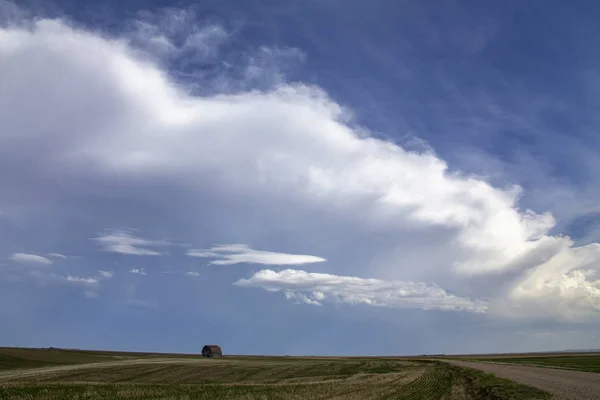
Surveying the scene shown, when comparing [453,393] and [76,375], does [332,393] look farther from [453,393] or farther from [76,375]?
[76,375]

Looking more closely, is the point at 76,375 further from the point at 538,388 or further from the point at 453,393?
the point at 538,388

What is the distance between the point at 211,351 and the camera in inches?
6767

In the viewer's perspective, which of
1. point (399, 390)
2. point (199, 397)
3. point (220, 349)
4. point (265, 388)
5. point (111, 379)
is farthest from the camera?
point (220, 349)

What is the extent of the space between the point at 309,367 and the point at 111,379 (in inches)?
1294

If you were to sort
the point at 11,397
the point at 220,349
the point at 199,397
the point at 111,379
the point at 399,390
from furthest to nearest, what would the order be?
the point at 220,349
the point at 111,379
the point at 399,390
the point at 199,397
the point at 11,397

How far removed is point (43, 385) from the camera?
40.2 metres

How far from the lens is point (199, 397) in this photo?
37.3 m

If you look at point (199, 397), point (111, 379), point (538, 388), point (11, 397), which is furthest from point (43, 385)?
point (538, 388)

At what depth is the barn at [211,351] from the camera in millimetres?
171425

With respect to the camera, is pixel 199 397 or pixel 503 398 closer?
pixel 503 398

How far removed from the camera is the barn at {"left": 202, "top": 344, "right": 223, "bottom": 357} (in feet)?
562

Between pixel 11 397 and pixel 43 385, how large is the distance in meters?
5.94

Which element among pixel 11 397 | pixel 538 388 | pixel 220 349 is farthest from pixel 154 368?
pixel 220 349

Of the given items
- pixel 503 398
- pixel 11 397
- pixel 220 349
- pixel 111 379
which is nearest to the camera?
pixel 503 398
